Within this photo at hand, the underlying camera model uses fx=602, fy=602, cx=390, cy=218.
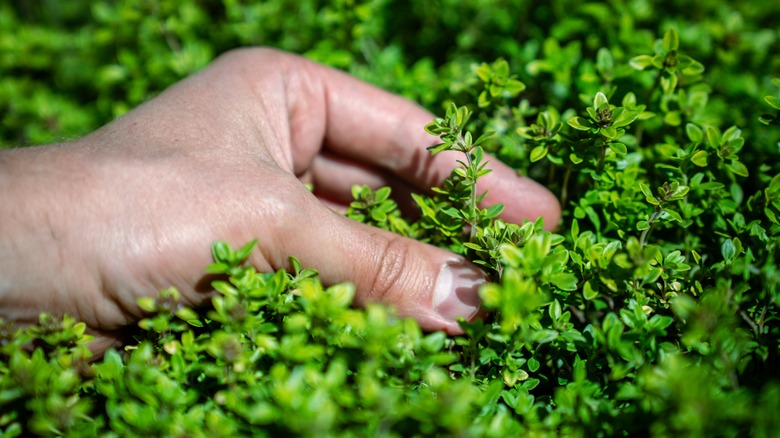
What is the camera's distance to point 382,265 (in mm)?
2049

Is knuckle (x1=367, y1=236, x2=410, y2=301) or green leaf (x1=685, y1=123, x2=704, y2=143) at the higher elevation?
green leaf (x1=685, y1=123, x2=704, y2=143)

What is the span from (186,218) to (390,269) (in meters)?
0.68

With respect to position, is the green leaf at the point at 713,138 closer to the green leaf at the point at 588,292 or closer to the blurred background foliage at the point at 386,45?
the blurred background foliage at the point at 386,45

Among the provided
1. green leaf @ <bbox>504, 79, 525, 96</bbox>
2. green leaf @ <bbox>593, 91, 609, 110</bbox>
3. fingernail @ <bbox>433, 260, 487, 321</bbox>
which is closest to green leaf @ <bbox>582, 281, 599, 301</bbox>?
fingernail @ <bbox>433, 260, 487, 321</bbox>

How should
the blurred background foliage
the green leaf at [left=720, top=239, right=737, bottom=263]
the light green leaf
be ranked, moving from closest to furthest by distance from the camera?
1. the green leaf at [left=720, top=239, right=737, bottom=263]
2. the light green leaf
3. the blurred background foliage

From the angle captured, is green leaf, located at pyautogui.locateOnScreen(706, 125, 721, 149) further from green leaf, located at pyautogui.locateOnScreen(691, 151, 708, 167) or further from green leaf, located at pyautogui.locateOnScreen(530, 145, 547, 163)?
green leaf, located at pyautogui.locateOnScreen(530, 145, 547, 163)

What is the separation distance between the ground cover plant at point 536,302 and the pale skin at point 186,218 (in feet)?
0.35

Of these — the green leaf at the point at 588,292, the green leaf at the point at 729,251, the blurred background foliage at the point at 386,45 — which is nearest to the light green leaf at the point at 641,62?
the blurred background foliage at the point at 386,45

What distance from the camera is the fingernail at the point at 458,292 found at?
208cm

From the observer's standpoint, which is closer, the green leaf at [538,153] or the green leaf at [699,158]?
the green leaf at [699,158]

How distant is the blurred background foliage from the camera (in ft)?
9.92

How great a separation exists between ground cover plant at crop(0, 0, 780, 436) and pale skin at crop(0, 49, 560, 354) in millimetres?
106

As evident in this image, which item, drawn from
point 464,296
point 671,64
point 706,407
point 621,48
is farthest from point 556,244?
point 621,48

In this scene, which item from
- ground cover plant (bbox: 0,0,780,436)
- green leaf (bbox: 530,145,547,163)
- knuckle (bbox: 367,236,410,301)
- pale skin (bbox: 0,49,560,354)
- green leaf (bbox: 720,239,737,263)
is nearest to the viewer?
ground cover plant (bbox: 0,0,780,436)
